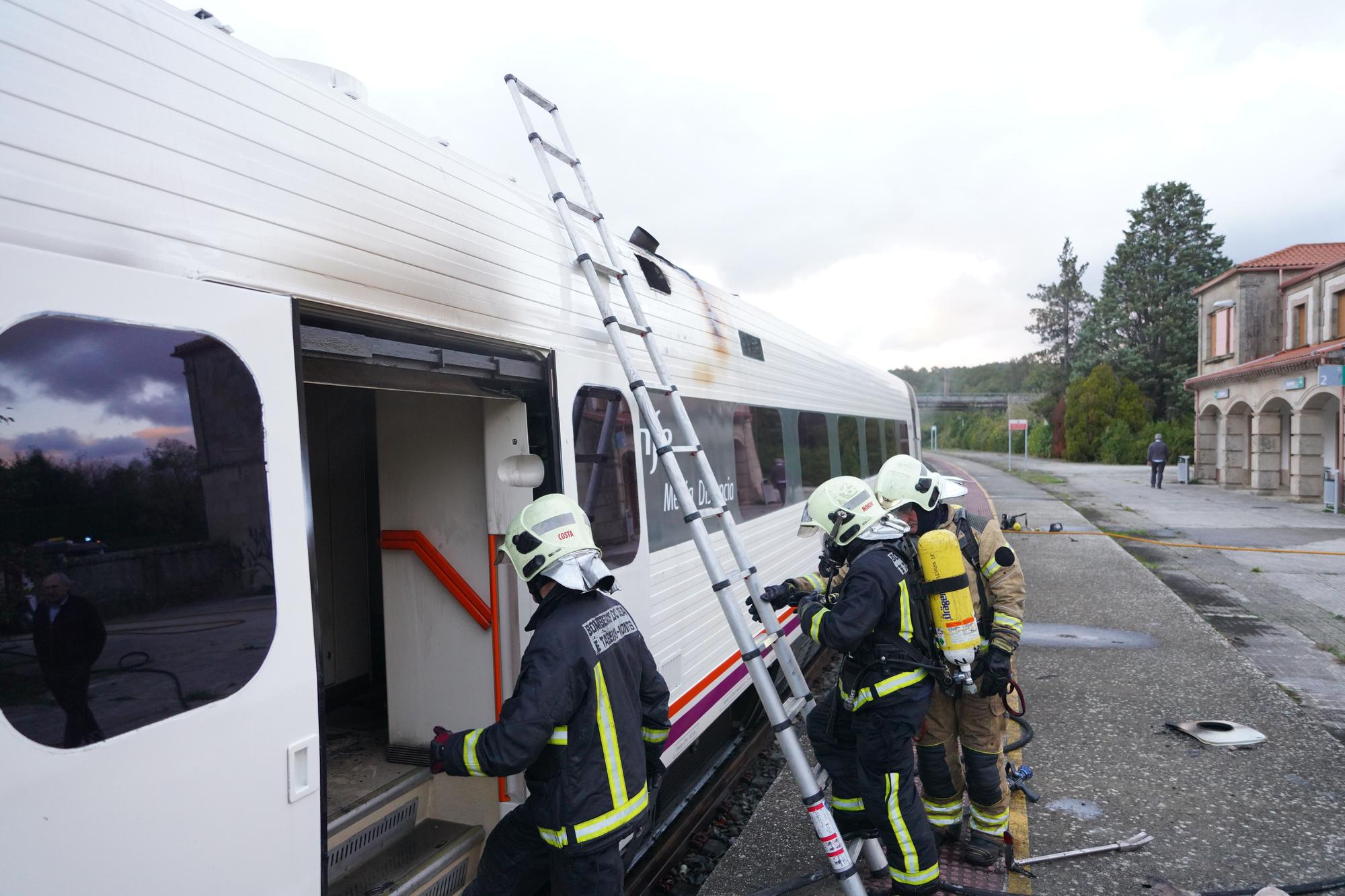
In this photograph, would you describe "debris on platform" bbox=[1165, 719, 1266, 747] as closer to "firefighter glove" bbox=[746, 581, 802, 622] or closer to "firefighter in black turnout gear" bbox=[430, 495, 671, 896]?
"firefighter glove" bbox=[746, 581, 802, 622]

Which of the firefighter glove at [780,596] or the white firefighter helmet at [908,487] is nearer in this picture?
the firefighter glove at [780,596]

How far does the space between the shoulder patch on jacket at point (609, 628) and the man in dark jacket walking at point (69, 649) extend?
1199 millimetres

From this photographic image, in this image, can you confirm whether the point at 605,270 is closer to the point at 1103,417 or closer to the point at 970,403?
the point at 1103,417

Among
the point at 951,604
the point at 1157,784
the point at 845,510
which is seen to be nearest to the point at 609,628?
the point at 845,510

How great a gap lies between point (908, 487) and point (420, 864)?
8.45ft

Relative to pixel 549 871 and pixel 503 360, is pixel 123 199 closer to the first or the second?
pixel 503 360

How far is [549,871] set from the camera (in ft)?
8.45

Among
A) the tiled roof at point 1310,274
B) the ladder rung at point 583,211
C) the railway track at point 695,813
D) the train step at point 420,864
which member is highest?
the tiled roof at point 1310,274

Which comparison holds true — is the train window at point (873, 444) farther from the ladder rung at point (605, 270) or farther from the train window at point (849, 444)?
the ladder rung at point (605, 270)

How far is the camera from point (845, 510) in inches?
136

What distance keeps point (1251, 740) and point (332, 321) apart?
5.88 m

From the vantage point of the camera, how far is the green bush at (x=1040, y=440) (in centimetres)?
4858

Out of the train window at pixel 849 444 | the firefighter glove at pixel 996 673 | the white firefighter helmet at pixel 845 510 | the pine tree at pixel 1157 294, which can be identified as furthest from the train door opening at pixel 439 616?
the pine tree at pixel 1157 294

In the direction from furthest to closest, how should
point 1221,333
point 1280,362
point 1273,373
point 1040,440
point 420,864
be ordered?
point 1040,440 → point 1221,333 → point 1273,373 → point 1280,362 → point 420,864
